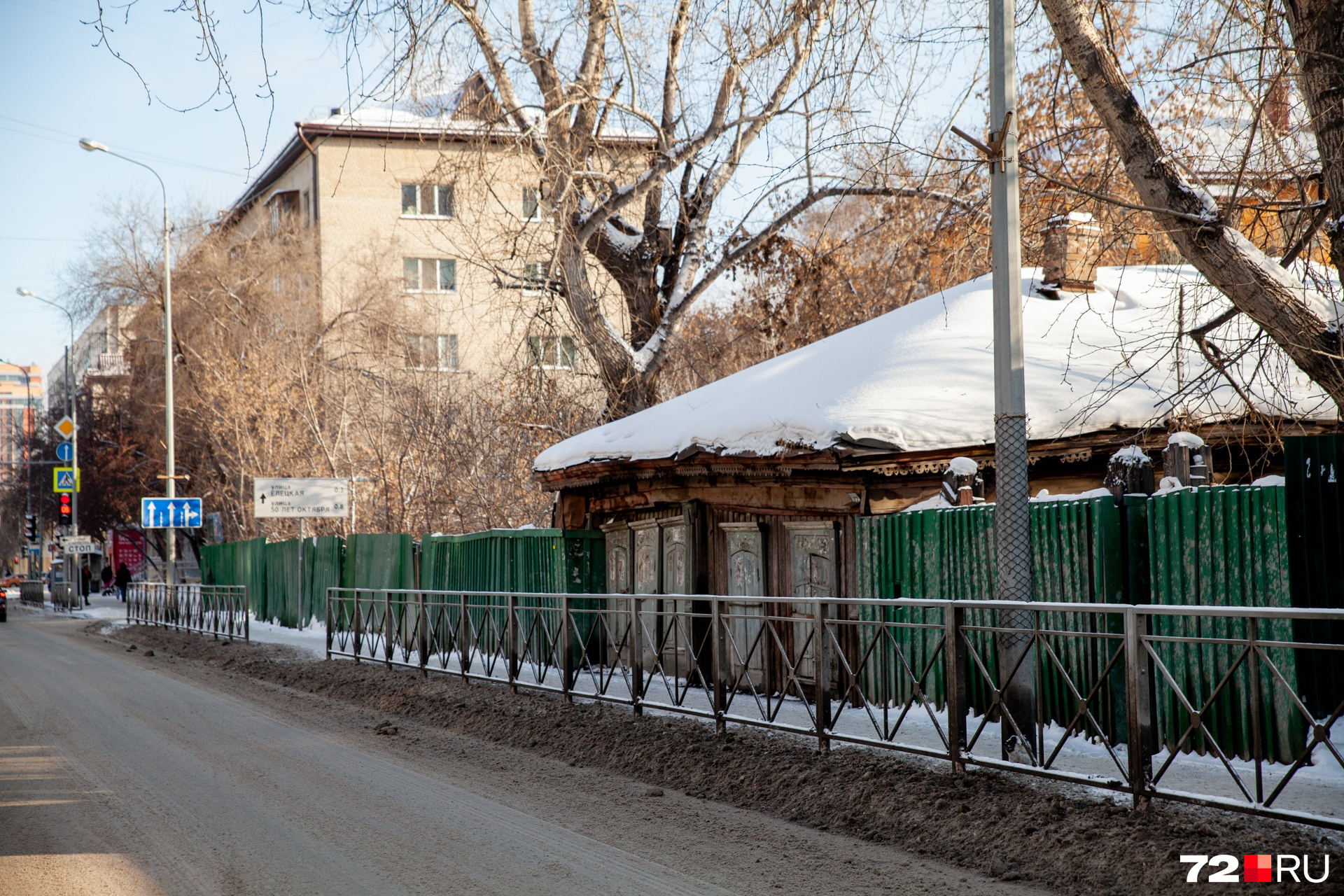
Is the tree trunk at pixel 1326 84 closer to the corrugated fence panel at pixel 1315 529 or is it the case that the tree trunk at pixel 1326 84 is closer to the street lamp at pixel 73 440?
the corrugated fence panel at pixel 1315 529

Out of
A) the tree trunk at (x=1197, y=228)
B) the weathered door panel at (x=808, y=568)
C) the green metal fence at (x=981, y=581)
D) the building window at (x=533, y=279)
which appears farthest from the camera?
the building window at (x=533, y=279)

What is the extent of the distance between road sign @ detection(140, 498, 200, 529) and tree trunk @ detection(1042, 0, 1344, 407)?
24.3 meters

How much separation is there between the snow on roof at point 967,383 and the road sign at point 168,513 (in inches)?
655

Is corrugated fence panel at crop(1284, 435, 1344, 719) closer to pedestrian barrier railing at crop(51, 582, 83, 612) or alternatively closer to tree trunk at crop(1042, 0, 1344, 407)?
tree trunk at crop(1042, 0, 1344, 407)

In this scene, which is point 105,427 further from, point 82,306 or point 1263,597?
point 1263,597

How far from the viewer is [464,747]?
9.91 meters

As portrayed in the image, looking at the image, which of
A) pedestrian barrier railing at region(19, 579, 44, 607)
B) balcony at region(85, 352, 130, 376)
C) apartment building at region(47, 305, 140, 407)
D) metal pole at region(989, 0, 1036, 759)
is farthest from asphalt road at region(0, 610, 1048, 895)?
pedestrian barrier railing at region(19, 579, 44, 607)

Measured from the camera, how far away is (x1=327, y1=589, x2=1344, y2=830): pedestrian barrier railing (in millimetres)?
5957

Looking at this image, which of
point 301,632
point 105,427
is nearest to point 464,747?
point 301,632

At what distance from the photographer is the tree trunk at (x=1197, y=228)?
24.7 feet

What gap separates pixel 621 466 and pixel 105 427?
4254cm

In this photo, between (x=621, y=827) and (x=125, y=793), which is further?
(x=125, y=793)

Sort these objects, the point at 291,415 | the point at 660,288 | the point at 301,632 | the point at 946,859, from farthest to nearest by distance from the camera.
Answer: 1. the point at 291,415
2. the point at 301,632
3. the point at 660,288
4. the point at 946,859

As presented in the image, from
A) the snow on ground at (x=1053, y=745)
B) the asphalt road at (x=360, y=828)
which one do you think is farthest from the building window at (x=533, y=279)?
the asphalt road at (x=360, y=828)
